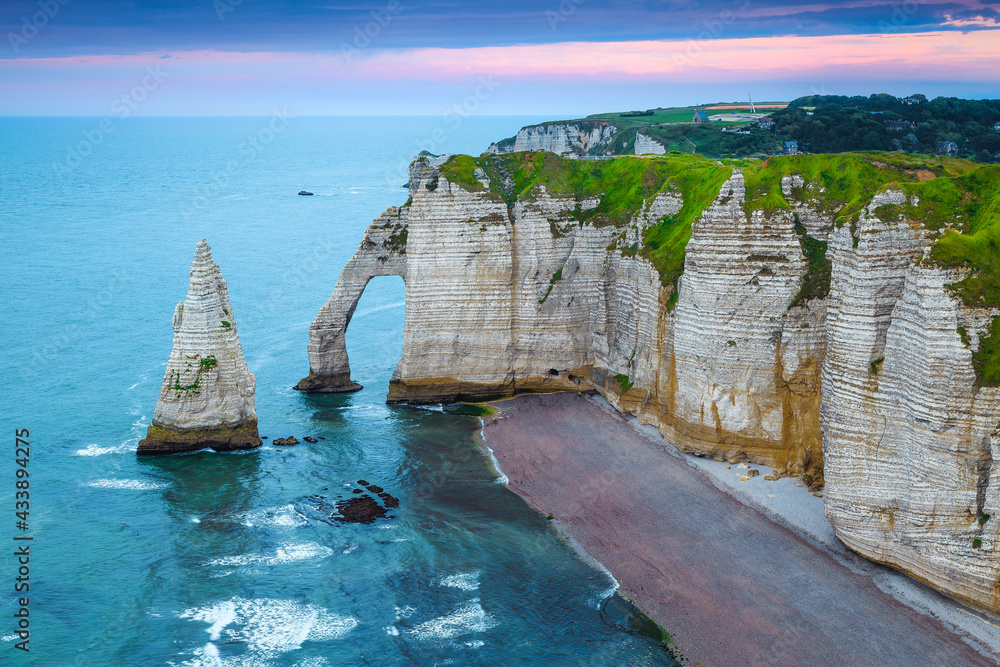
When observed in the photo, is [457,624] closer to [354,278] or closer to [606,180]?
[354,278]

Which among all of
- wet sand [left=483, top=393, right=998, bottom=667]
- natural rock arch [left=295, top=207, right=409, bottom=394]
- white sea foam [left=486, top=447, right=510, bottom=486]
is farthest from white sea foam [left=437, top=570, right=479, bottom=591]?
natural rock arch [left=295, top=207, right=409, bottom=394]

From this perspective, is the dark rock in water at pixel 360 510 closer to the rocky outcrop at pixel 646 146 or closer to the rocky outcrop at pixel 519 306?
the rocky outcrop at pixel 519 306

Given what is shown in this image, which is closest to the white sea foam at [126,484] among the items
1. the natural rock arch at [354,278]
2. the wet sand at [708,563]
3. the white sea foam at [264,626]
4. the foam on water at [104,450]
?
the foam on water at [104,450]

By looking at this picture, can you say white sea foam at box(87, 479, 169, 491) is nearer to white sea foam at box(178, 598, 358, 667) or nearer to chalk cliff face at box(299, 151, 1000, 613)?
white sea foam at box(178, 598, 358, 667)

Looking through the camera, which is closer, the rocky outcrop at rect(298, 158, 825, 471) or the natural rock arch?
the rocky outcrop at rect(298, 158, 825, 471)

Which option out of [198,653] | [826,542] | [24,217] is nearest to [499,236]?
[826,542]

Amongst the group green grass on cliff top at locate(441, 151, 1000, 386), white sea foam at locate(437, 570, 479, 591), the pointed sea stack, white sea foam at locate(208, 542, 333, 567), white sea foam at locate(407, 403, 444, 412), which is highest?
green grass on cliff top at locate(441, 151, 1000, 386)

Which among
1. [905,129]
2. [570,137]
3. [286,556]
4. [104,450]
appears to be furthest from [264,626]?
[570,137]
